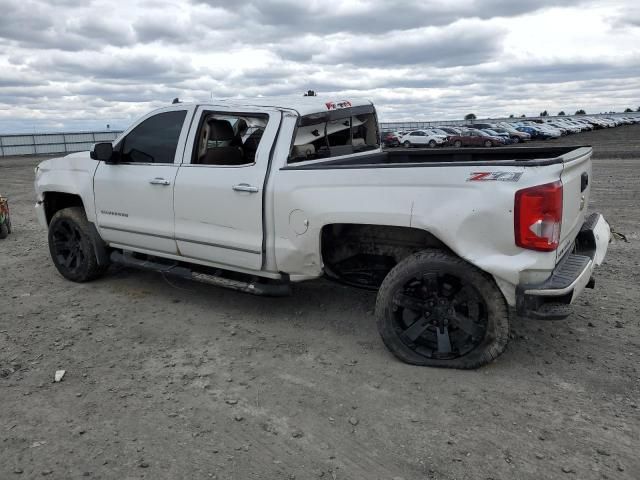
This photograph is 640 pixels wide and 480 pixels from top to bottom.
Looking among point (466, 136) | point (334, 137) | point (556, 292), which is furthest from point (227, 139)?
point (466, 136)

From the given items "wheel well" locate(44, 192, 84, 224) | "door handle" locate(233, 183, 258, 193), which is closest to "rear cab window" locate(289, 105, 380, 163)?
"door handle" locate(233, 183, 258, 193)

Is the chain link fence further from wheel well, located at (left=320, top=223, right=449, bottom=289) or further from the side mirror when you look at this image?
wheel well, located at (left=320, top=223, right=449, bottom=289)

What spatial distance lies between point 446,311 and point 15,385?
294cm

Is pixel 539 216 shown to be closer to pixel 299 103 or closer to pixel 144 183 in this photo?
pixel 299 103

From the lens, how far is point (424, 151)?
5.55 metres

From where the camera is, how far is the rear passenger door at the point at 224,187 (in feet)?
14.6

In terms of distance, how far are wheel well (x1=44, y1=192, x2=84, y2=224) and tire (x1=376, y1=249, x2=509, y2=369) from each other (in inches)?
156

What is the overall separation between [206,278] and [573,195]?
298cm

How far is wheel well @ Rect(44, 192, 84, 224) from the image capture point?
6258 mm

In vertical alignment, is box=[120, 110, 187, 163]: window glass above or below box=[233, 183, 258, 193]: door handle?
above

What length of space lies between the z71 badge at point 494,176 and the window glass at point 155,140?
277cm

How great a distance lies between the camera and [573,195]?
3850 millimetres

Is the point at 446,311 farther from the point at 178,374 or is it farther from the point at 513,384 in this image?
the point at 178,374

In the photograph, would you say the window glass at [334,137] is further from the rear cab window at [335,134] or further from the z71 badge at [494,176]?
the z71 badge at [494,176]
